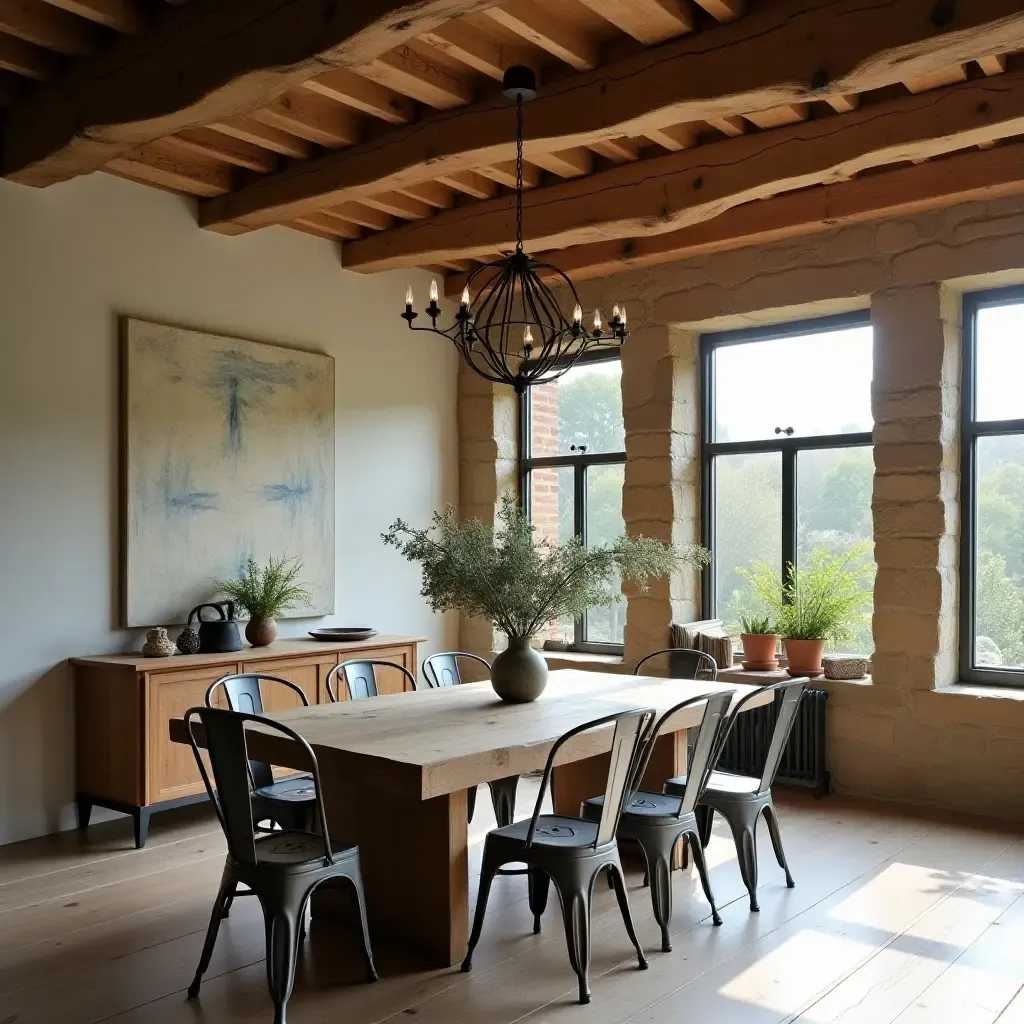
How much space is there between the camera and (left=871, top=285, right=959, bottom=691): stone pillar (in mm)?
5105

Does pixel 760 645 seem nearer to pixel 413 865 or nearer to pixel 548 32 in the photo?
pixel 413 865

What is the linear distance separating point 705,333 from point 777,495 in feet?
3.63

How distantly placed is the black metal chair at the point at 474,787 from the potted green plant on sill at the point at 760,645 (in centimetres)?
164

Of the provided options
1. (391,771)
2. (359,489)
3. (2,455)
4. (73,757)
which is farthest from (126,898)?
(359,489)

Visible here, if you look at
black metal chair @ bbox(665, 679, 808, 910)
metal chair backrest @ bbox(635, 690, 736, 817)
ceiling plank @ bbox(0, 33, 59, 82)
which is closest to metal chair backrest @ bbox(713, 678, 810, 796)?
black metal chair @ bbox(665, 679, 808, 910)

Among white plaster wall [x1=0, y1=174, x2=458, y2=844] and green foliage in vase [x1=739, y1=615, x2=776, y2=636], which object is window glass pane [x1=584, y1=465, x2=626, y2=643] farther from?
white plaster wall [x1=0, y1=174, x2=458, y2=844]

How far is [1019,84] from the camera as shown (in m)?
3.95

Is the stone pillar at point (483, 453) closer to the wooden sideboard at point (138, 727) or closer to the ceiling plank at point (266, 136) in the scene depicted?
the wooden sideboard at point (138, 727)

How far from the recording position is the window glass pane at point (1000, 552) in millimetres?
5109

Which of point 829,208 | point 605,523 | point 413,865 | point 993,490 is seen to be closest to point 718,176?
point 829,208

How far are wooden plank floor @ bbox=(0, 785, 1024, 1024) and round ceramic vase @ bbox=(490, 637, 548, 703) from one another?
2.43 feet

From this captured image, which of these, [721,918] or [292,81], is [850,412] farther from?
[292,81]

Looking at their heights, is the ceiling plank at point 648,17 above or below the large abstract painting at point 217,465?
above

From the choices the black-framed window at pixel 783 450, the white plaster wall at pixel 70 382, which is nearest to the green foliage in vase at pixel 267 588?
the white plaster wall at pixel 70 382
